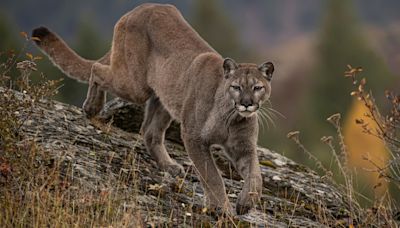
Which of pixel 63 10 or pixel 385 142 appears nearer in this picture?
pixel 385 142

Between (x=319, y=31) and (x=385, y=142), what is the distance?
50.7 metres

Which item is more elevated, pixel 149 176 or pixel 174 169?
pixel 174 169

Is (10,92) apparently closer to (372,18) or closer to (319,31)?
(319,31)

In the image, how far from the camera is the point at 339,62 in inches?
2121

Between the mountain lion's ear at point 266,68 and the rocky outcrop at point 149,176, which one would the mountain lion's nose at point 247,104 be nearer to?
the mountain lion's ear at point 266,68

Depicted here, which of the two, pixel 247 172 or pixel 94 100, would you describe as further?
pixel 94 100

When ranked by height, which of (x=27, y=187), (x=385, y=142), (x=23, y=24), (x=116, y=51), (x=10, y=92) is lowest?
(x=27, y=187)

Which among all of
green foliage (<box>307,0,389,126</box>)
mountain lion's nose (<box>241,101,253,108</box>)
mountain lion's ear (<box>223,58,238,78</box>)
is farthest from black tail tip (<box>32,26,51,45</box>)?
green foliage (<box>307,0,389,126</box>)

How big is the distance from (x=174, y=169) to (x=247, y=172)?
102 centimetres

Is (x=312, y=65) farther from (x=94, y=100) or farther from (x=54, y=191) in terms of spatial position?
(x=54, y=191)

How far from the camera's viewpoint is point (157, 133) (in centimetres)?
894

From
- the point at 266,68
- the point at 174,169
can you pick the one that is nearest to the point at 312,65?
the point at 174,169

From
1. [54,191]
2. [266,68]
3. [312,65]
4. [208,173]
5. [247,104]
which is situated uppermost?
[312,65]

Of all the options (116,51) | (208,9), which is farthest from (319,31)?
(116,51)
